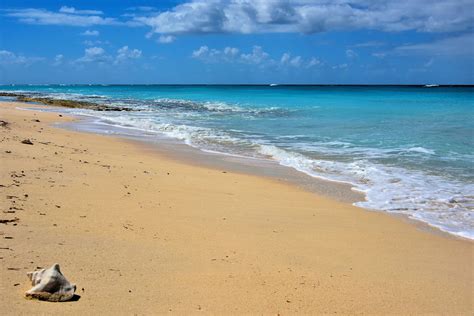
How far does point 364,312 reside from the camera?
3.62m

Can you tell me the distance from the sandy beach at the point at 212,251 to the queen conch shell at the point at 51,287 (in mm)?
64

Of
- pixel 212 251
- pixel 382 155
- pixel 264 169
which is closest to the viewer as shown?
pixel 212 251

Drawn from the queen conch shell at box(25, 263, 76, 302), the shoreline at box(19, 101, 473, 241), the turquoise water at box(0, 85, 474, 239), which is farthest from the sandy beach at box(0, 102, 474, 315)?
the turquoise water at box(0, 85, 474, 239)

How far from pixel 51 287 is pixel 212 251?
5.79 ft

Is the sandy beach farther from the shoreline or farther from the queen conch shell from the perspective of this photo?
the shoreline

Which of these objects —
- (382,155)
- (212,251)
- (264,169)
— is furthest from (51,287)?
(382,155)

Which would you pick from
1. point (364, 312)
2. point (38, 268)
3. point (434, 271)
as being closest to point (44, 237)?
point (38, 268)

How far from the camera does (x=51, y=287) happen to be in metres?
3.25

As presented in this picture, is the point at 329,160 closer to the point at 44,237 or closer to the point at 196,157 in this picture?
the point at 196,157

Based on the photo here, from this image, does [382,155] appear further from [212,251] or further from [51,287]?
[51,287]

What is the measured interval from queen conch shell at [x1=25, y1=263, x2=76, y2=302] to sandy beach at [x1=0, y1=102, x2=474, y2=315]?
0.06m

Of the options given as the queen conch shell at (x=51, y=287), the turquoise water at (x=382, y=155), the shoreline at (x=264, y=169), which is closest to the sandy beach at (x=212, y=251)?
the queen conch shell at (x=51, y=287)

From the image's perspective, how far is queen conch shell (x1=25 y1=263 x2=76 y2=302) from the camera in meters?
3.21

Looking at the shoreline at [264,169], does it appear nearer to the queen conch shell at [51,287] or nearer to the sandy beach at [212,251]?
the sandy beach at [212,251]
